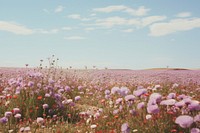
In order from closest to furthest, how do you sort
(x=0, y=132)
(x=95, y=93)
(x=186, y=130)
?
1. (x=186, y=130)
2. (x=0, y=132)
3. (x=95, y=93)

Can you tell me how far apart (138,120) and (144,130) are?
263mm

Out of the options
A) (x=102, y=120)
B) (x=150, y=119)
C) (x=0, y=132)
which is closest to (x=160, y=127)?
(x=150, y=119)

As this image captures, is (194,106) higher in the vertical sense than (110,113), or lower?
higher

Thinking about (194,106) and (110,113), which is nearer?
(194,106)

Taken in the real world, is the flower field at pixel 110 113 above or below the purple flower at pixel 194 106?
below

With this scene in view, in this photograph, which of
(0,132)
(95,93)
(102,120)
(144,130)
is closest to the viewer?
(144,130)

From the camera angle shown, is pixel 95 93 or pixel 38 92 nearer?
pixel 38 92

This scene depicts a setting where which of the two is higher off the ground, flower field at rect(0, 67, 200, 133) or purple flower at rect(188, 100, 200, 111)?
purple flower at rect(188, 100, 200, 111)

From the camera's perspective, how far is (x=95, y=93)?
11.0 m

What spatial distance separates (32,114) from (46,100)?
0.51 metres

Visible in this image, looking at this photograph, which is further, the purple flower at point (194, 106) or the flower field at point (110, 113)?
the flower field at point (110, 113)

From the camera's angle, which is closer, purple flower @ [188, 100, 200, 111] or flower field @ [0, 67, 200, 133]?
purple flower @ [188, 100, 200, 111]

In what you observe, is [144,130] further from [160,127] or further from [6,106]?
[6,106]

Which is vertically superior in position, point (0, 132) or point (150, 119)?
point (150, 119)
